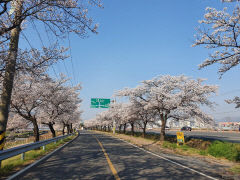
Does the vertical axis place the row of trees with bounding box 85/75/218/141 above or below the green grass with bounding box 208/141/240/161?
above

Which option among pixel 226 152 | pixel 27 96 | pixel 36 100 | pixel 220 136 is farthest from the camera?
pixel 220 136

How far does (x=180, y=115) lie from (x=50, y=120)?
14973 mm

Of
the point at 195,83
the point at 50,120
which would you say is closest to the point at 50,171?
the point at 50,120

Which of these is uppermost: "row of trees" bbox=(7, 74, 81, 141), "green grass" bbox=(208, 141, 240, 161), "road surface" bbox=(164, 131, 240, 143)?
"row of trees" bbox=(7, 74, 81, 141)

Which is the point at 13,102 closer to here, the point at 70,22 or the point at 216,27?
the point at 70,22

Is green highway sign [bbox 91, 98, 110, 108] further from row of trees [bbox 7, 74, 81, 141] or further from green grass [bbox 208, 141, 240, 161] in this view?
green grass [bbox 208, 141, 240, 161]

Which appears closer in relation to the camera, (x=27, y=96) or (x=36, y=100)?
(x=27, y=96)

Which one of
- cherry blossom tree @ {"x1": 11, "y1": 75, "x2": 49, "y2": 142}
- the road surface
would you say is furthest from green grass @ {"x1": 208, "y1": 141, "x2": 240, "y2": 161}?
cherry blossom tree @ {"x1": 11, "y1": 75, "x2": 49, "y2": 142}

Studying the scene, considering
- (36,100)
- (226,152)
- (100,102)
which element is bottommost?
(226,152)

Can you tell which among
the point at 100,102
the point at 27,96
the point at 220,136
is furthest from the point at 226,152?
the point at 100,102

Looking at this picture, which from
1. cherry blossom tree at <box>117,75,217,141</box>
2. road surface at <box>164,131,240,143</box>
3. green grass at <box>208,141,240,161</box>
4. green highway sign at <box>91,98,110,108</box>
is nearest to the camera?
green grass at <box>208,141,240,161</box>

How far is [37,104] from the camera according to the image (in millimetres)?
16531

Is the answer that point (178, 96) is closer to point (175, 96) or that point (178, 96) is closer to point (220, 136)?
point (175, 96)

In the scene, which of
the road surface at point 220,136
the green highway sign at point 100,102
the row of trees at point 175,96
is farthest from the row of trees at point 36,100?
the road surface at point 220,136
